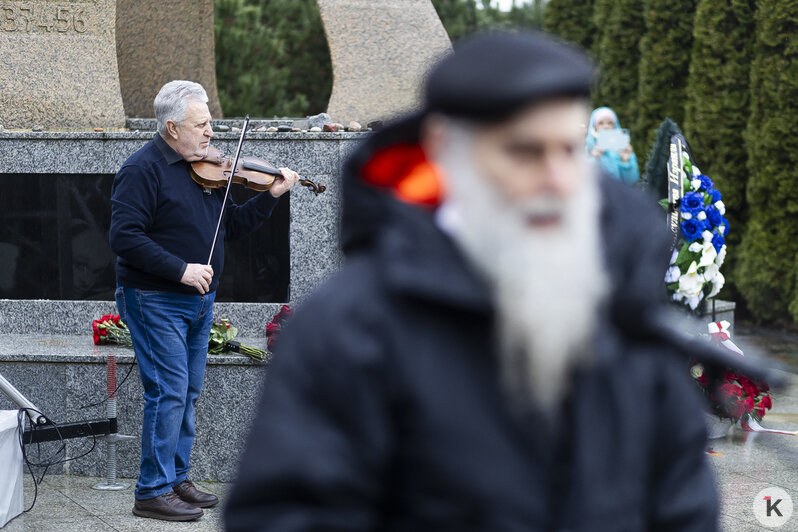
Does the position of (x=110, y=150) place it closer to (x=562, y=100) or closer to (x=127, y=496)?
(x=127, y=496)

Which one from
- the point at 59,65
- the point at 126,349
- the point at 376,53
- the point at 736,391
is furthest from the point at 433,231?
the point at 376,53

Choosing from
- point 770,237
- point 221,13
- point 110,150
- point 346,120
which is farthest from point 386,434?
point 221,13

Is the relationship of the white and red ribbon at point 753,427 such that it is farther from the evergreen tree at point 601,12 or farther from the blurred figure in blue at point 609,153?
the evergreen tree at point 601,12

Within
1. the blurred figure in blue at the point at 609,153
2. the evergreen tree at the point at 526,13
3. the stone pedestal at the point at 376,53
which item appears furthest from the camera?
the evergreen tree at the point at 526,13

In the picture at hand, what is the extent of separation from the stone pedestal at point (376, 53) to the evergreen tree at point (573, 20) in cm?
778

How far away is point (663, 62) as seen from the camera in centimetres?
1267

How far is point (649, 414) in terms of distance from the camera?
1.45 meters

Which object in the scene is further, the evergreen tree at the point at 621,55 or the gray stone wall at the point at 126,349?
the evergreen tree at the point at 621,55

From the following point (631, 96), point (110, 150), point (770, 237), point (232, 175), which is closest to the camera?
point (232, 175)

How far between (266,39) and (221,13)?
87 centimetres

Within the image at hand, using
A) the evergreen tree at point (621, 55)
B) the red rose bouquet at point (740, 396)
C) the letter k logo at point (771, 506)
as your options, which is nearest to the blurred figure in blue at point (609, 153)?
the red rose bouquet at point (740, 396)

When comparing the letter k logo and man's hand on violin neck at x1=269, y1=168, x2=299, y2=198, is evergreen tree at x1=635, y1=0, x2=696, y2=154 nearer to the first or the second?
the letter k logo

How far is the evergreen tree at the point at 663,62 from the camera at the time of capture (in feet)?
41.3

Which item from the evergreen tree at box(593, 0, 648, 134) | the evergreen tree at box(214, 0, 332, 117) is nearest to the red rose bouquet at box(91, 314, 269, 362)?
the evergreen tree at box(593, 0, 648, 134)
